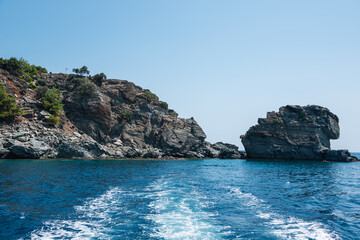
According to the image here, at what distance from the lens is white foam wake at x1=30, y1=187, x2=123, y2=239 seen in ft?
31.3

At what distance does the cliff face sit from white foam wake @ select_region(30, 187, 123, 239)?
3927cm

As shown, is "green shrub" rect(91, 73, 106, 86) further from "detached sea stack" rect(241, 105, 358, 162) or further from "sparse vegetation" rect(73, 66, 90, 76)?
"detached sea stack" rect(241, 105, 358, 162)

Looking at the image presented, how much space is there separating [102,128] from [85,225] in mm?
58729

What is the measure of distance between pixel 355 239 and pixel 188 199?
33.7 feet

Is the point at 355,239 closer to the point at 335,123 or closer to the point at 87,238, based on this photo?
the point at 87,238

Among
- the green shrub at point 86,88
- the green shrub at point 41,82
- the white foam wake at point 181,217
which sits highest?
the green shrub at point 41,82

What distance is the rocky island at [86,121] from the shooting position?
48812 mm

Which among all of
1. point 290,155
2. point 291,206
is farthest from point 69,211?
point 290,155

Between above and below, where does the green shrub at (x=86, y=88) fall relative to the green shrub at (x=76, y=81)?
below

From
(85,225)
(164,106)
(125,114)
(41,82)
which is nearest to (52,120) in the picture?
(125,114)

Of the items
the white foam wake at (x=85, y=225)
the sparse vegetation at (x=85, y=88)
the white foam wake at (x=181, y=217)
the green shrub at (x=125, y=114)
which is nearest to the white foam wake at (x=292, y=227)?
the white foam wake at (x=181, y=217)

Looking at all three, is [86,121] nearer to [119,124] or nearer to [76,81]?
[119,124]

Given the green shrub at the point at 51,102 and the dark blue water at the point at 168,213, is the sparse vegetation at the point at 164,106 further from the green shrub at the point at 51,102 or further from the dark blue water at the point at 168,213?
the dark blue water at the point at 168,213

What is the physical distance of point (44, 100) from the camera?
5819 centimetres
